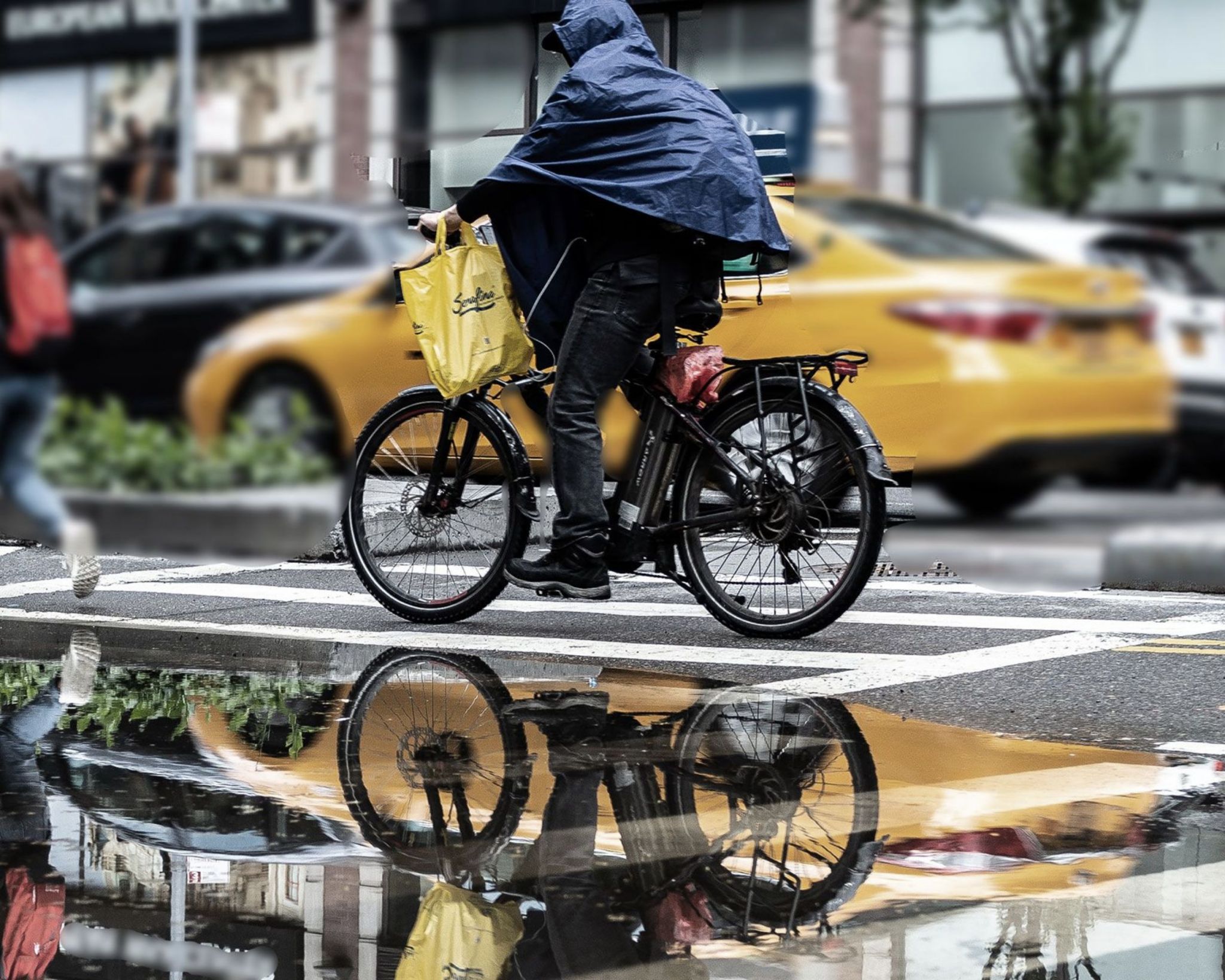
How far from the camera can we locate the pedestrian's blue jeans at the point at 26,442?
2.01 m

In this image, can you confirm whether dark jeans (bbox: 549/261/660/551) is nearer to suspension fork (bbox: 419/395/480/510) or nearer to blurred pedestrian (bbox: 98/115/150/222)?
suspension fork (bbox: 419/395/480/510)

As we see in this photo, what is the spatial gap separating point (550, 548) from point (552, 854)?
91.6 inches

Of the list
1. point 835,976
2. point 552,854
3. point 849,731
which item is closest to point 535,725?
point 849,731

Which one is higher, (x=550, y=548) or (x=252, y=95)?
(x=252, y=95)

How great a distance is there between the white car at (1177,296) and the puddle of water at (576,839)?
1.18 metres

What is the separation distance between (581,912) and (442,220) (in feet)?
8.91

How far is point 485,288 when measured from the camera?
5.28 meters

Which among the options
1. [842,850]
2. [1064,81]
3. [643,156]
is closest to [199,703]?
[643,156]

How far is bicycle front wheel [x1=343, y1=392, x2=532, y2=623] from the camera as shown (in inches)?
221

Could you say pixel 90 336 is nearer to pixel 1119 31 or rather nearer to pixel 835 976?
pixel 1119 31

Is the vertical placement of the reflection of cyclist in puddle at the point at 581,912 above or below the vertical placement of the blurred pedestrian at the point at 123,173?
below

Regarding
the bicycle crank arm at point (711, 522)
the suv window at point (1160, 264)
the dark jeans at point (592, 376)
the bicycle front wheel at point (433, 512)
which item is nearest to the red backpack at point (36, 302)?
the suv window at point (1160, 264)

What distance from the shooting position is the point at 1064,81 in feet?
4.66

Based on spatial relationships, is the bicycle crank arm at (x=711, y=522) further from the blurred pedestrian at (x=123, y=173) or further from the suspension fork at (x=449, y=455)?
the blurred pedestrian at (x=123, y=173)
